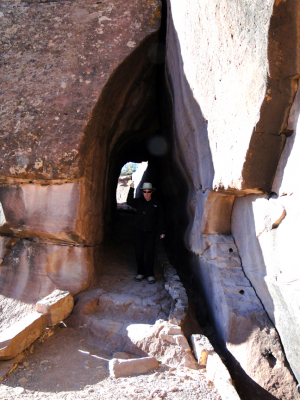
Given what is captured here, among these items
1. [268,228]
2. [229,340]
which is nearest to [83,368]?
[229,340]

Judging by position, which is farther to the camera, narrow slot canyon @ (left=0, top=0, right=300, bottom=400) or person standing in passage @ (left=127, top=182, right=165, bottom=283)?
person standing in passage @ (left=127, top=182, right=165, bottom=283)

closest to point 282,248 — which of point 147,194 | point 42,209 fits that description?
point 147,194

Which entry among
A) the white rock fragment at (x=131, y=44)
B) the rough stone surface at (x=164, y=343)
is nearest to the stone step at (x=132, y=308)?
the rough stone surface at (x=164, y=343)

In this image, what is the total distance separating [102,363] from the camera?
2.32 meters

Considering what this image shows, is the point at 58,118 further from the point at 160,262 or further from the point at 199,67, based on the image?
the point at 160,262

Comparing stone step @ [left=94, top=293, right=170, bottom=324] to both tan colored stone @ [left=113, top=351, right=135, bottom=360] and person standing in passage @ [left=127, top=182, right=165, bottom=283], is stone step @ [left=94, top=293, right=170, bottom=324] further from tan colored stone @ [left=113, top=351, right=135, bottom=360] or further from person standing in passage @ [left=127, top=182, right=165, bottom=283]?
person standing in passage @ [left=127, top=182, right=165, bottom=283]

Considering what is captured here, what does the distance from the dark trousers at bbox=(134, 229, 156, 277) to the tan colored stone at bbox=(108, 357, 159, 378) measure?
154cm

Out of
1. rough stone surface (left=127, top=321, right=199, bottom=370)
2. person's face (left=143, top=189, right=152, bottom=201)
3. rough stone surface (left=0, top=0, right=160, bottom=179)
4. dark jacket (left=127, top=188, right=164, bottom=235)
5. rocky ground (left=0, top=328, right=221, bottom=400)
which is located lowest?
rocky ground (left=0, top=328, right=221, bottom=400)

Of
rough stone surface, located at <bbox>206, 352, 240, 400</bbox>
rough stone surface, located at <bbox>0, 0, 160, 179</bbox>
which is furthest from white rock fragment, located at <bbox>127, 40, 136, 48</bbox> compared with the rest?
rough stone surface, located at <bbox>206, 352, 240, 400</bbox>

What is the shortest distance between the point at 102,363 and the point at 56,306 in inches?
30.1

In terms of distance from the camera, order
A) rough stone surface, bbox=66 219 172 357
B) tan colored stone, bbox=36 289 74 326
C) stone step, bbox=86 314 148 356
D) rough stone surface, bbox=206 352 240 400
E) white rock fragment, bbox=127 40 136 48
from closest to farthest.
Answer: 1. rough stone surface, bbox=206 352 240 400
2. stone step, bbox=86 314 148 356
3. rough stone surface, bbox=66 219 172 357
4. tan colored stone, bbox=36 289 74 326
5. white rock fragment, bbox=127 40 136 48

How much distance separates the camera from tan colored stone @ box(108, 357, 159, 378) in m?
2.10

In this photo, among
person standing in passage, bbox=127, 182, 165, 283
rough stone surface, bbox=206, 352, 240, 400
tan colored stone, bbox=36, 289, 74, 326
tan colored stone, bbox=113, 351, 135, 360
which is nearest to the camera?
rough stone surface, bbox=206, 352, 240, 400

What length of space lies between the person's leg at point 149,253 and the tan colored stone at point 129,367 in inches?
60.6
